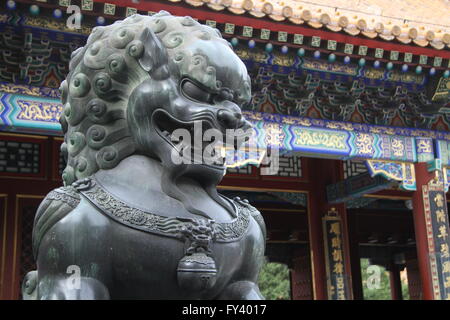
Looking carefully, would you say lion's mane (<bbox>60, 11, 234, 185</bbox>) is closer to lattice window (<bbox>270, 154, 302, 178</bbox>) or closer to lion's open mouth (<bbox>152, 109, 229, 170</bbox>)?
lion's open mouth (<bbox>152, 109, 229, 170</bbox>)

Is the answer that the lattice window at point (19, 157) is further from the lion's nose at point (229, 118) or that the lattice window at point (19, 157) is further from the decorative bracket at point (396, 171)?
the lion's nose at point (229, 118)

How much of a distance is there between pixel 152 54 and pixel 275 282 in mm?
17317

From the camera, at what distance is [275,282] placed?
18.3m

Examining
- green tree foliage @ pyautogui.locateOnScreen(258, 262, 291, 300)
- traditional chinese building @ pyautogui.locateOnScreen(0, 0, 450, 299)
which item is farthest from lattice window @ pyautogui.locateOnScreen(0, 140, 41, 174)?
green tree foliage @ pyautogui.locateOnScreen(258, 262, 291, 300)

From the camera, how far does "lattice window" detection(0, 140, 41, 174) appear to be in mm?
6098

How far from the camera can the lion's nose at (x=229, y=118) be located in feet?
4.99

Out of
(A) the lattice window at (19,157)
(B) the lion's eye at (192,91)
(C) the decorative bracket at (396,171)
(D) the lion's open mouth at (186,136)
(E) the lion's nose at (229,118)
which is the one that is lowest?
(D) the lion's open mouth at (186,136)

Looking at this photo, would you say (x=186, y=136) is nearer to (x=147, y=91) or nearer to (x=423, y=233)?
(x=147, y=91)

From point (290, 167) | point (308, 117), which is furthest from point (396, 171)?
point (290, 167)

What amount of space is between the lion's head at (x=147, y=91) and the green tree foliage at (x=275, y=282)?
53.8ft

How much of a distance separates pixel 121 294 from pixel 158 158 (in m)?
0.34

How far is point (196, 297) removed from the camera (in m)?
1.45

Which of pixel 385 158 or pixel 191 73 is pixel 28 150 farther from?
pixel 191 73

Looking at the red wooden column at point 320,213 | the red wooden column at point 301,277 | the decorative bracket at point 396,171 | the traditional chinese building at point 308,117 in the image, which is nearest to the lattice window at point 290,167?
the traditional chinese building at point 308,117
